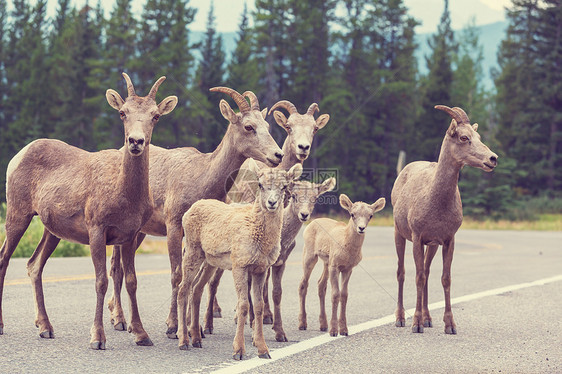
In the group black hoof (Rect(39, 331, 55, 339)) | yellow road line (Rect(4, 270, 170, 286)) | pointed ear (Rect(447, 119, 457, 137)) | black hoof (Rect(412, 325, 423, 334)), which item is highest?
pointed ear (Rect(447, 119, 457, 137))

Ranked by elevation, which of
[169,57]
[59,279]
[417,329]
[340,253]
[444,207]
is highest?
[169,57]

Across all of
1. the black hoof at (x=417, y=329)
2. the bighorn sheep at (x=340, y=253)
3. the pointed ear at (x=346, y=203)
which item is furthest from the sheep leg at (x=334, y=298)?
the black hoof at (x=417, y=329)

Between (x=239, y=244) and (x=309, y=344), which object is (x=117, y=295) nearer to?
(x=239, y=244)

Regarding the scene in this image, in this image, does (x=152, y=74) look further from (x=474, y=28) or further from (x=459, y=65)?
(x=474, y=28)

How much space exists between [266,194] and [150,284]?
21.2ft

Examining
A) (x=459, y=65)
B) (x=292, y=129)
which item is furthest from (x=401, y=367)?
(x=459, y=65)

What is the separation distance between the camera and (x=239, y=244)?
7.73 metres

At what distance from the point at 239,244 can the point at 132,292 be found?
1564 millimetres

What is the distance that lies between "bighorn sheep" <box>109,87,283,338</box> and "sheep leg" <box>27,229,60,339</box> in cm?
82

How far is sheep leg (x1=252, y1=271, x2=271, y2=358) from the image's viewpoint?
745 centimetres

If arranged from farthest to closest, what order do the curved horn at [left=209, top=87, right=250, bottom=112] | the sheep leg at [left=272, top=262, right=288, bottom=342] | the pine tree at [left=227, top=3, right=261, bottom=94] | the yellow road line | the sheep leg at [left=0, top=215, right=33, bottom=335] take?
the pine tree at [left=227, top=3, right=261, bottom=94] < the yellow road line < the sheep leg at [left=0, top=215, right=33, bottom=335] < the curved horn at [left=209, top=87, right=250, bottom=112] < the sheep leg at [left=272, top=262, right=288, bottom=342]

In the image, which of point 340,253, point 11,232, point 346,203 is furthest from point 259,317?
point 11,232

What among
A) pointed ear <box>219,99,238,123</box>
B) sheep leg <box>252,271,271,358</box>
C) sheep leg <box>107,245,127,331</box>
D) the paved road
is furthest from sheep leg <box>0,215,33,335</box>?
sheep leg <box>252,271,271,358</box>

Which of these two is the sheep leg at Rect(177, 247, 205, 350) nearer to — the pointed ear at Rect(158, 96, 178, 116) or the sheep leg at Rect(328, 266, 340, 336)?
the pointed ear at Rect(158, 96, 178, 116)
